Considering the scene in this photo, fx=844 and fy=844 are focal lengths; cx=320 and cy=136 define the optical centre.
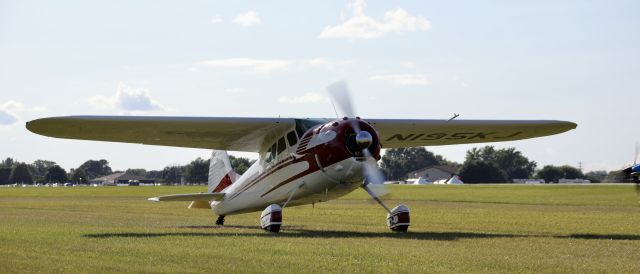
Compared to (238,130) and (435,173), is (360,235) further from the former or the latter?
(435,173)

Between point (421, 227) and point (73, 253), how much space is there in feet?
33.4

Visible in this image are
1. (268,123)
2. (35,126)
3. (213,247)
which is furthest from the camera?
(268,123)

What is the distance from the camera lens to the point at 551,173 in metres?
165

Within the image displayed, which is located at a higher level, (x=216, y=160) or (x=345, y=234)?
(x=216, y=160)

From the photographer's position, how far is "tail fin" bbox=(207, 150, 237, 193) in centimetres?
2355

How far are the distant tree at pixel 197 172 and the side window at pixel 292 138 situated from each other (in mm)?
157411

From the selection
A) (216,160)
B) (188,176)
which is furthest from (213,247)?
(188,176)

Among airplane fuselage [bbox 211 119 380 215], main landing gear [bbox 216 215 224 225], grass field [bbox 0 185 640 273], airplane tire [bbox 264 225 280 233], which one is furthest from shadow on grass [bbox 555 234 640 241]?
main landing gear [bbox 216 215 224 225]

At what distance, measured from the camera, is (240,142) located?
21.5m

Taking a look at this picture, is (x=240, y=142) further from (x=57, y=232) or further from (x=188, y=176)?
(x=188, y=176)

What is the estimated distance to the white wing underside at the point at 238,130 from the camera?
17984 mm

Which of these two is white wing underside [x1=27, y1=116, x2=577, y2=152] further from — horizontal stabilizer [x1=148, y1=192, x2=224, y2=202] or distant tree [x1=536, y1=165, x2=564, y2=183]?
distant tree [x1=536, y1=165, x2=564, y2=183]

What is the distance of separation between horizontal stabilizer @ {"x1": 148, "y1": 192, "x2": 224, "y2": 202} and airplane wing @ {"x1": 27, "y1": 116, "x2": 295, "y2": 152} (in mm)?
1362

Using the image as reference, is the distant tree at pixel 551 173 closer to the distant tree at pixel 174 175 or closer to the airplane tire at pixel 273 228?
the distant tree at pixel 174 175
